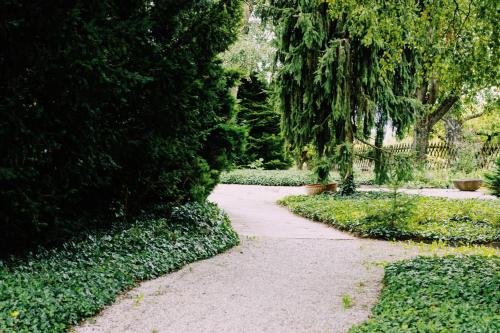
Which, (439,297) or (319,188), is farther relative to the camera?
(319,188)

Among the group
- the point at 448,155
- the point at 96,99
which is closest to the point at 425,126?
the point at 448,155

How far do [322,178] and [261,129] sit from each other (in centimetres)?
1340

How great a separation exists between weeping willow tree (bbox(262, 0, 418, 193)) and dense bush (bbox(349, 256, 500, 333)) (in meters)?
7.66

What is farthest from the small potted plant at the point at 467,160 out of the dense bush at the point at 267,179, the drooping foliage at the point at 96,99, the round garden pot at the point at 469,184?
the drooping foliage at the point at 96,99

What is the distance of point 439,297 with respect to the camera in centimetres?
489

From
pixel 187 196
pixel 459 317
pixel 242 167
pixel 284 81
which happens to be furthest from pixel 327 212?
pixel 242 167

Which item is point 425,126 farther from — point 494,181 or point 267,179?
point 494,181

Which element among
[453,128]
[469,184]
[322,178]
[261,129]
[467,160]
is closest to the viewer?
[322,178]

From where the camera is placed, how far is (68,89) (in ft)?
17.2

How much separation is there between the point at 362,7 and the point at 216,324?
513 centimetres

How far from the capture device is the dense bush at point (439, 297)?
13.4ft

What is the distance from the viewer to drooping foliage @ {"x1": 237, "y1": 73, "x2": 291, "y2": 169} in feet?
90.5

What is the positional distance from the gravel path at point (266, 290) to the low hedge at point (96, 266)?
0.65 ft

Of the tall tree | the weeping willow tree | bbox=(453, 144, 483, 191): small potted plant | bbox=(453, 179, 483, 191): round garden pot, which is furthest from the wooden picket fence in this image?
the tall tree
